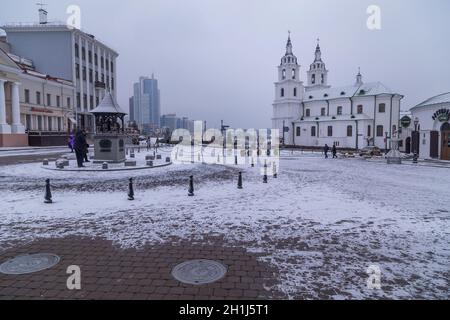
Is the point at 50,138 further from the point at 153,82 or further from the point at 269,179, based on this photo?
the point at 153,82

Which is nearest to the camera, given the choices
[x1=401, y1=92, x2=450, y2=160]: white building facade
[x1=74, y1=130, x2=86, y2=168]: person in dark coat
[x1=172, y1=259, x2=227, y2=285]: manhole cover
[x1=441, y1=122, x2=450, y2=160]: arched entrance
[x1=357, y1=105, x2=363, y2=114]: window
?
[x1=172, y1=259, x2=227, y2=285]: manhole cover

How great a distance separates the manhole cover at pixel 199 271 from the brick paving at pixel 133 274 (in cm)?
13

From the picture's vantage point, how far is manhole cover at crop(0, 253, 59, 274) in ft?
17.0

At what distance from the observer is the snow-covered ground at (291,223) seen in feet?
16.7

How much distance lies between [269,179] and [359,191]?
15.2 ft

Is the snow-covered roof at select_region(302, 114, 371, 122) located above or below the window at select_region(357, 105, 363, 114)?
below

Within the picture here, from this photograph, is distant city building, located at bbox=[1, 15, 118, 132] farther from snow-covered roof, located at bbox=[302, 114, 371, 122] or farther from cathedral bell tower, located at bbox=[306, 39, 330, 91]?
cathedral bell tower, located at bbox=[306, 39, 330, 91]

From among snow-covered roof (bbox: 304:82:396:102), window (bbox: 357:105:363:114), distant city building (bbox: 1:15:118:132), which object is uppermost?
distant city building (bbox: 1:15:118:132)

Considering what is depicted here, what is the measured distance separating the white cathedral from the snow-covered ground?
51805mm

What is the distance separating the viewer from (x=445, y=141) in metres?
30.1

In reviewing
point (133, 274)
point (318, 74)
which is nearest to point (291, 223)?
point (133, 274)

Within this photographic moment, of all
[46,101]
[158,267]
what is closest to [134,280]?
[158,267]

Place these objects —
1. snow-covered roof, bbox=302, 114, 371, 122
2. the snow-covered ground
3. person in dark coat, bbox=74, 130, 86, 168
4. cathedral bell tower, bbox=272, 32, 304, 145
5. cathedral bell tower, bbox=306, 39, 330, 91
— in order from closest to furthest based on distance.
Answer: the snow-covered ground < person in dark coat, bbox=74, 130, 86, 168 < snow-covered roof, bbox=302, 114, 371, 122 < cathedral bell tower, bbox=272, 32, 304, 145 < cathedral bell tower, bbox=306, 39, 330, 91

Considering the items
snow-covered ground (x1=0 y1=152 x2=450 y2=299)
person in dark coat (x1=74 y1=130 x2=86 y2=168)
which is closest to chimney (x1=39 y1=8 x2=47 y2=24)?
person in dark coat (x1=74 y1=130 x2=86 y2=168)
